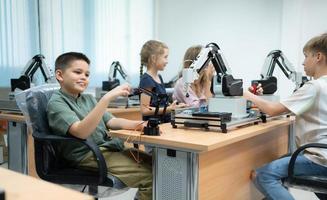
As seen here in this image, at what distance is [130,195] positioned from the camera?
2.67 metres

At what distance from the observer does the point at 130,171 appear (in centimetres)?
166

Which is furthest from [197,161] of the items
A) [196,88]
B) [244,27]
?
[244,27]

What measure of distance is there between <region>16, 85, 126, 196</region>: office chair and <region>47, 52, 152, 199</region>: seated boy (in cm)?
4

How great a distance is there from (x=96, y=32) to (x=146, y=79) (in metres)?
1.82

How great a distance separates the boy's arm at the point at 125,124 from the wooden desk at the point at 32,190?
37.1 inches

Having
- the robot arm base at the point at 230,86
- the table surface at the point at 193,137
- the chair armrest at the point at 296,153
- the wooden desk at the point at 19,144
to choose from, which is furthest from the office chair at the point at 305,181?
the wooden desk at the point at 19,144

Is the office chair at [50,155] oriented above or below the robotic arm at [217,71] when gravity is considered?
below

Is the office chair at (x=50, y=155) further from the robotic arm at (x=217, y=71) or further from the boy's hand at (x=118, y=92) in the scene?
the robotic arm at (x=217, y=71)

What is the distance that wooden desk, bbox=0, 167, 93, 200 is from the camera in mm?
693

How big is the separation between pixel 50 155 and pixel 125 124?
399 mm

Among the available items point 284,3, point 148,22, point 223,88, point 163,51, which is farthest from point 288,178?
point 148,22

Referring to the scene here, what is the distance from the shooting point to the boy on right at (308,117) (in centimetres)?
170

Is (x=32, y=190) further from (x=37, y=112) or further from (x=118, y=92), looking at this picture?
(x=37, y=112)

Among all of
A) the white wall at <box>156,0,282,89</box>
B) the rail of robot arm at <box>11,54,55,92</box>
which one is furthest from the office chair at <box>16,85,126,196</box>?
the white wall at <box>156,0,282,89</box>
